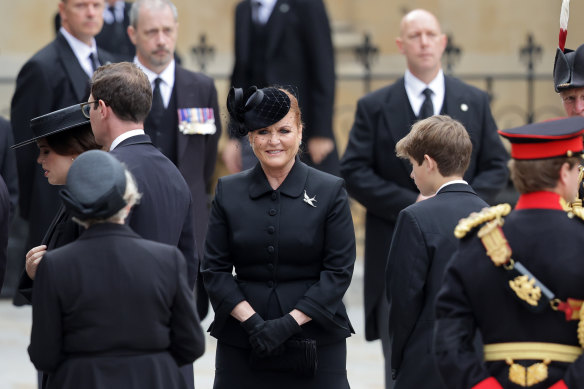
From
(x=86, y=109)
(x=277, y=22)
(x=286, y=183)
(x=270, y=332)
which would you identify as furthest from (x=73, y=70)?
(x=270, y=332)

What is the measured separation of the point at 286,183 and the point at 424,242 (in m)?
0.67

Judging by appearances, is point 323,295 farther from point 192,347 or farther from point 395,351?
point 192,347

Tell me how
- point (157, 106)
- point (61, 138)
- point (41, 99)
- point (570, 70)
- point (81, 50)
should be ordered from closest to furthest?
point (61, 138), point (570, 70), point (41, 99), point (157, 106), point (81, 50)

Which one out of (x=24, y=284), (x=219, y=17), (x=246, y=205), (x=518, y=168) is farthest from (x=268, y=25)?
(x=219, y=17)

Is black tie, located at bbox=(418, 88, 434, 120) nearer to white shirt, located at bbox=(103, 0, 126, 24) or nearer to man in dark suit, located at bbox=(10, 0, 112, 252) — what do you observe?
man in dark suit, located at bbox=(10, 0, 112, 252)

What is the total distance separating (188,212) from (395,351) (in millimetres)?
1000

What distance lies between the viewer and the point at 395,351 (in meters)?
4.92

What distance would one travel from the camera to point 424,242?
473cm

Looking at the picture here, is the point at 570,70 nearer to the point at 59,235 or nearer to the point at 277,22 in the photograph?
the point at 59,235

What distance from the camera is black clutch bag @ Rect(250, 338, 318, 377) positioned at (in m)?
4.87

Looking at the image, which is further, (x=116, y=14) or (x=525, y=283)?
(x=116, y=14)

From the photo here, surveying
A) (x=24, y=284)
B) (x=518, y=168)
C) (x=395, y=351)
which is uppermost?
(x=518, y=168)

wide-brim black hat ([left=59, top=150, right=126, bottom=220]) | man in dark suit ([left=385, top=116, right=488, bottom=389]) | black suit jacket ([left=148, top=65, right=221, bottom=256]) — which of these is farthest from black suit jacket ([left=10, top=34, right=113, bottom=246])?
wide-brim black hat ([left=59, top=150, right=126, bottom=220])

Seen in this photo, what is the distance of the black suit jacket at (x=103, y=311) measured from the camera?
396cm
